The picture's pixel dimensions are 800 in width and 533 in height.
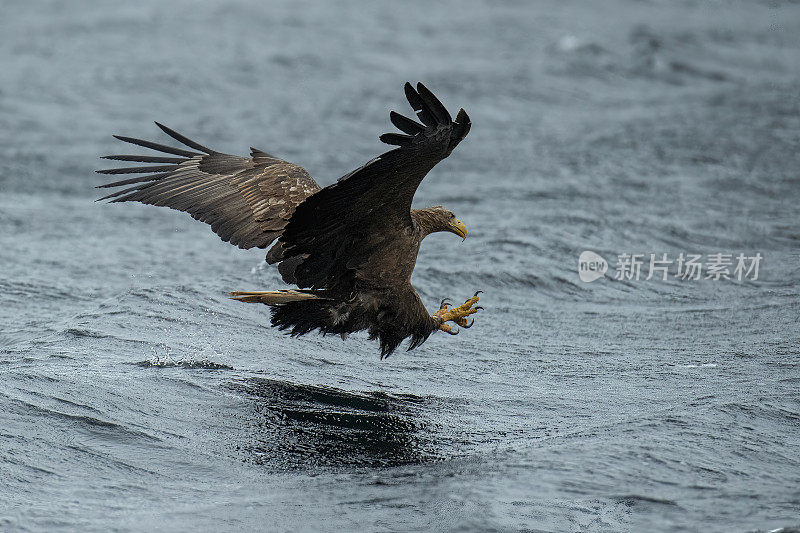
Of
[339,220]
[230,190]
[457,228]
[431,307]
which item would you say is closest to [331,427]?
[339,220]

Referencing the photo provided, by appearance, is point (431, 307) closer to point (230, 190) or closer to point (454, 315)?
point (454, 315)

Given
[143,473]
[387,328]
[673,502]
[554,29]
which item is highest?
[554,29]

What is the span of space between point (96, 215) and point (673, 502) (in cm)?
774

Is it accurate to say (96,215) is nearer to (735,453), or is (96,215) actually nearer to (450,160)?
(450,160)

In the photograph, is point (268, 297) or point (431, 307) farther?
point (431, 307)

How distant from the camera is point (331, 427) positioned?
5578mm

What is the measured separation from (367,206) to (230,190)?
1.53 metres

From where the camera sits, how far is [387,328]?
249 inches

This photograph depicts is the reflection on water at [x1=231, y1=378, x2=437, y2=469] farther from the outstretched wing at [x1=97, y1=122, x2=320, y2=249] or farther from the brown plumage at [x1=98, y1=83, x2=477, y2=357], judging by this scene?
the outstretched wing at [x1=97, y1=122, x2=320, y2=249]

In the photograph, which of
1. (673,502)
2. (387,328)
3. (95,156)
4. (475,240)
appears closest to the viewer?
(673,502)

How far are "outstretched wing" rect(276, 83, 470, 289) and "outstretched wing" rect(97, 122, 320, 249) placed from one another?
0.74 ft

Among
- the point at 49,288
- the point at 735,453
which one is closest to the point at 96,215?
the point at 49,288

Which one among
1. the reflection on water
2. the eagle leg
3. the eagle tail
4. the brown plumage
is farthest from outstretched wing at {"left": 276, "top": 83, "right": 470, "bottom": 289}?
the eagle leg

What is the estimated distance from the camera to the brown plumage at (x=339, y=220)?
16.8 feet
